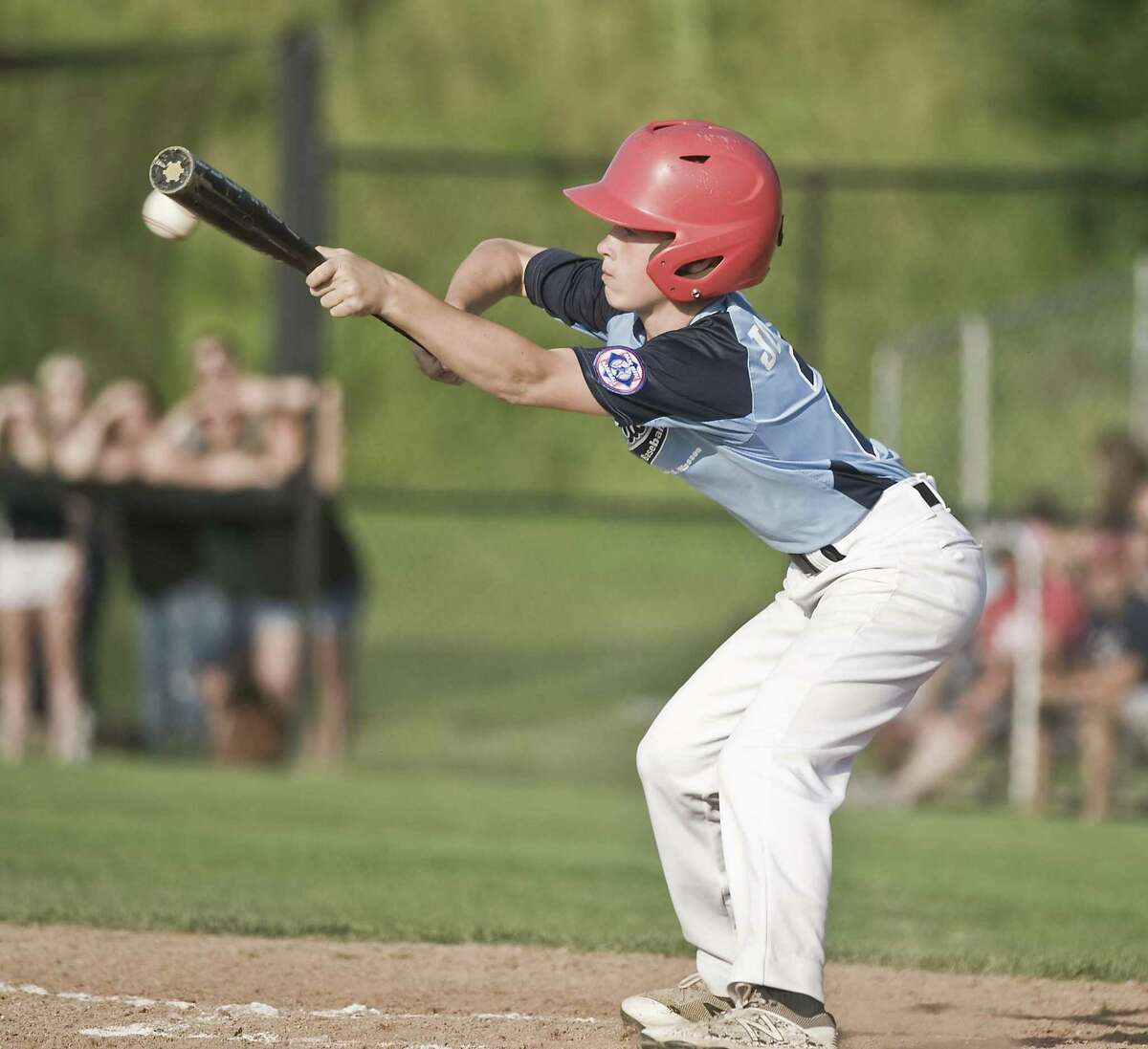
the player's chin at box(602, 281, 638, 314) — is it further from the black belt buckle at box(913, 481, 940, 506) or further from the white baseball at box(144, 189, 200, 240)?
the white baseball at box(144, 189, 200, 240)

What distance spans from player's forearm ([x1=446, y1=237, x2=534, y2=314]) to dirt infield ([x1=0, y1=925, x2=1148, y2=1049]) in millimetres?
1672

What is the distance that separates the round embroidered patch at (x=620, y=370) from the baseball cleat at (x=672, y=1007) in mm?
1397

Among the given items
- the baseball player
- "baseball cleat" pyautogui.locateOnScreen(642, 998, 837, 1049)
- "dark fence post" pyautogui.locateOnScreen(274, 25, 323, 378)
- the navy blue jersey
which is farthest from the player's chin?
"dark fence post" pyautogui.locateOnScreen(274, 25, 323, 378)

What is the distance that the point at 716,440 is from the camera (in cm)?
423

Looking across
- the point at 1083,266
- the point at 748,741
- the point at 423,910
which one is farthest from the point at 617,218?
the point at 1083,266

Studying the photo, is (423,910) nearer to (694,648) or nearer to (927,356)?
(694,648)

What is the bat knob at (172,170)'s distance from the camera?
3.92 m

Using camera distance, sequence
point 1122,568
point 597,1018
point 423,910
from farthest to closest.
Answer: point 1122,568 < point 423,910 < point 597,1018

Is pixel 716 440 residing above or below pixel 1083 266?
below

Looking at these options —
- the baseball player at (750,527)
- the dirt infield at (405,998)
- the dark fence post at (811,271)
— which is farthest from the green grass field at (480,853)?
the dark fence post at (811,271)

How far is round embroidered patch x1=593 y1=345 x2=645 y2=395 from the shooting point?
4051mm

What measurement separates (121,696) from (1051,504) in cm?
567

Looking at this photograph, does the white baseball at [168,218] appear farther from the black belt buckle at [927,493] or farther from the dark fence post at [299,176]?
the dark fence post at [299,176]

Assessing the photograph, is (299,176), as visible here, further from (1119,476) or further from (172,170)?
(172,170)
